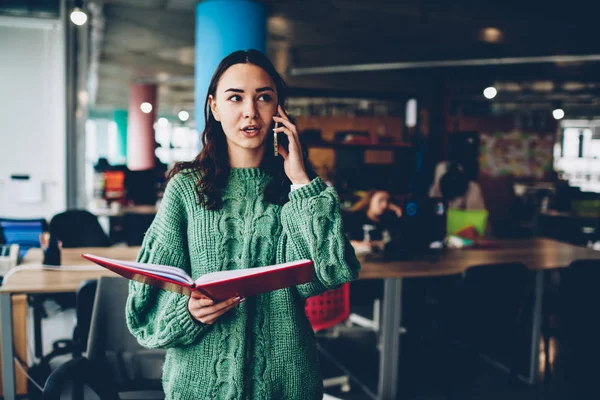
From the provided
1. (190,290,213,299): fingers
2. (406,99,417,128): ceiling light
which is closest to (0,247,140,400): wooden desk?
(190,290,213,299): fingers

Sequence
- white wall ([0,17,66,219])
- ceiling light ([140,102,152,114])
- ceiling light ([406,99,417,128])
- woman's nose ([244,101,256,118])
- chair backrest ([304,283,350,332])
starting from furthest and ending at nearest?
ceiling light ([140,102,152,114]) → ceiling light ([406,99,417,128]) → white wall ([0,17,66,219]) → chair backrest ([304,283,350,332]) → woman's nose ([244,101,256,118])

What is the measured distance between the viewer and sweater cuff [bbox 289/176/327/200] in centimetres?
126

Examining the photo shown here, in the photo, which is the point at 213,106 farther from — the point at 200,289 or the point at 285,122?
the point at 200,289

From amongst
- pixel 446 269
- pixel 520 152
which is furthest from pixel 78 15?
pixel 520 152

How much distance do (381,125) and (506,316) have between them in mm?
11190

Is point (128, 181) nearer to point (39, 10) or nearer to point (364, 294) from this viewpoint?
point (39, 10)

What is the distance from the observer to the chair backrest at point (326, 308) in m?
3.05

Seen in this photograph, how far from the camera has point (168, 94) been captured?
1766 cm

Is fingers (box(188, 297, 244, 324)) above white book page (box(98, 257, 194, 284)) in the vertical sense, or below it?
below

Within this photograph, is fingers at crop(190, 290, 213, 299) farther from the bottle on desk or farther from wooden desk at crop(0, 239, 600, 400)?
the bottle on desk

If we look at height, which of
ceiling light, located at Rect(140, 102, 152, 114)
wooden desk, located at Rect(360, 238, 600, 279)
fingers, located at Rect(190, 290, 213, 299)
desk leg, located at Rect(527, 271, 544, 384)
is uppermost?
ceiling light, located at Rect(140, 102, 152, 114)

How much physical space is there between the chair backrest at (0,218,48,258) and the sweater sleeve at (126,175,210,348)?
3.72 m

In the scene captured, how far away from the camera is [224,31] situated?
591 cm

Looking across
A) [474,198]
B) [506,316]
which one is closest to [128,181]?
[474,198]
